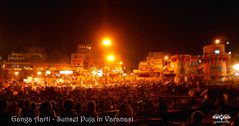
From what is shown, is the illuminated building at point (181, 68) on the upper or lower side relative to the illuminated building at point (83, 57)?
lower

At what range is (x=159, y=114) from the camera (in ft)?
49.2

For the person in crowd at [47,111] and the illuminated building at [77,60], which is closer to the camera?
the person in crowd at [47,111]

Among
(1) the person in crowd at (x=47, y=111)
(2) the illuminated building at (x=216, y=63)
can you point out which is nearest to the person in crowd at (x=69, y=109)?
(1) the person in crowd at (x=47, y=111)

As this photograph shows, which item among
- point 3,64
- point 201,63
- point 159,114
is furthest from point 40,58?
point 159,114

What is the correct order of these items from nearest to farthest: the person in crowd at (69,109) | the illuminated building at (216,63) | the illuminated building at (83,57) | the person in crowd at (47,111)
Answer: the person in crowd at (47,111)
the person in crowd at (69,109)
the illuminated building at (216,63)
the illuminated building at (83,57)

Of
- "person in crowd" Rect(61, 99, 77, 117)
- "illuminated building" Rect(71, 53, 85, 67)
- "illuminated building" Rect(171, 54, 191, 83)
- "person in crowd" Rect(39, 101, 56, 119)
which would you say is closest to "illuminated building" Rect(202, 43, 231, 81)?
"illuminated building" Rect(171, 54, 191, 83)

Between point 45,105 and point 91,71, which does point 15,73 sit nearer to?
point 91,71

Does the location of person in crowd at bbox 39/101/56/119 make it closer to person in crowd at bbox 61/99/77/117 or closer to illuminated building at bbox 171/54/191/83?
person in crowd at bbox 61/99/77/117

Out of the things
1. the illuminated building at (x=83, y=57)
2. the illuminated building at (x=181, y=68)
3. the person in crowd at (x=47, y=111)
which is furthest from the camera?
the illuminated building at (x=83, y=57)

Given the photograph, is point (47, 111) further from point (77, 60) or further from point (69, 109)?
point (77, 60)

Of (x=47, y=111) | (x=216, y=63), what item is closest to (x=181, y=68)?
(x=216, y=63)

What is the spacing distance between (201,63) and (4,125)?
6956 cm

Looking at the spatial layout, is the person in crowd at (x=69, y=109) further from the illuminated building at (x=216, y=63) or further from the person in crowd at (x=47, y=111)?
the illuminated building at (x=216, y=63)

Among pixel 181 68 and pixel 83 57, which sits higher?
pixel 83 57
